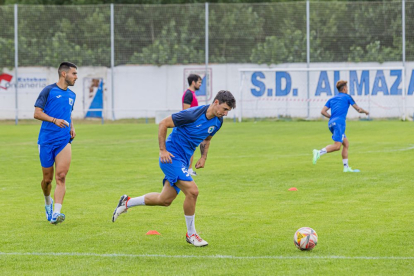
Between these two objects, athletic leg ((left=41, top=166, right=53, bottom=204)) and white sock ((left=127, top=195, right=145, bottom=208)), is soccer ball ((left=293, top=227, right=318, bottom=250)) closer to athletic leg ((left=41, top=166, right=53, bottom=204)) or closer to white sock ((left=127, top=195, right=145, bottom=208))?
white sock ((left=127, top=195, right=145, bottom=208))

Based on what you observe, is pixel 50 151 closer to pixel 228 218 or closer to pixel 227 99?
pixel 228 218

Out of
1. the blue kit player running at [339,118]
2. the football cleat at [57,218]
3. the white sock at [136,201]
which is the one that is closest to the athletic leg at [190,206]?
the white sock at [136,201]

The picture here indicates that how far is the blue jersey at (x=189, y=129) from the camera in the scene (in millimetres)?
8148

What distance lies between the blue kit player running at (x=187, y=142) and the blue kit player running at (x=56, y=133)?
2.08 meters

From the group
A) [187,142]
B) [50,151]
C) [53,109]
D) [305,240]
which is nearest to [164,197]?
[187,142]

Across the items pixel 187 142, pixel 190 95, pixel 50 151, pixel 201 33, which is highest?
pixel 201 33

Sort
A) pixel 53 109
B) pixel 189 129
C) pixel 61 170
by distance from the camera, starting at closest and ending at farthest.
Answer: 1. pixel 189 129
2. pixel 61 170
3. pixel 53 109

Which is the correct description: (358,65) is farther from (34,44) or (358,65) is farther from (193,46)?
(34,44)

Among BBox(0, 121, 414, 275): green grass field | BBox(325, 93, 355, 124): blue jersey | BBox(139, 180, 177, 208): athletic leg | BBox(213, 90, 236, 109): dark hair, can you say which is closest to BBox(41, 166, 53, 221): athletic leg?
BBox(0, 121, 414, 275): green grass field

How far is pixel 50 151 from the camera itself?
992cm

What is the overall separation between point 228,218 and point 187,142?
2.04m

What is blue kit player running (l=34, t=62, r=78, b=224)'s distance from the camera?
9867 millimetres

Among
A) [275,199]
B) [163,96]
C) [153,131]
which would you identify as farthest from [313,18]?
[275,199]

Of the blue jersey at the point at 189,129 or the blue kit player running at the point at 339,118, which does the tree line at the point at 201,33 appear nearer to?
the blue kit player running at the point at 339,118
